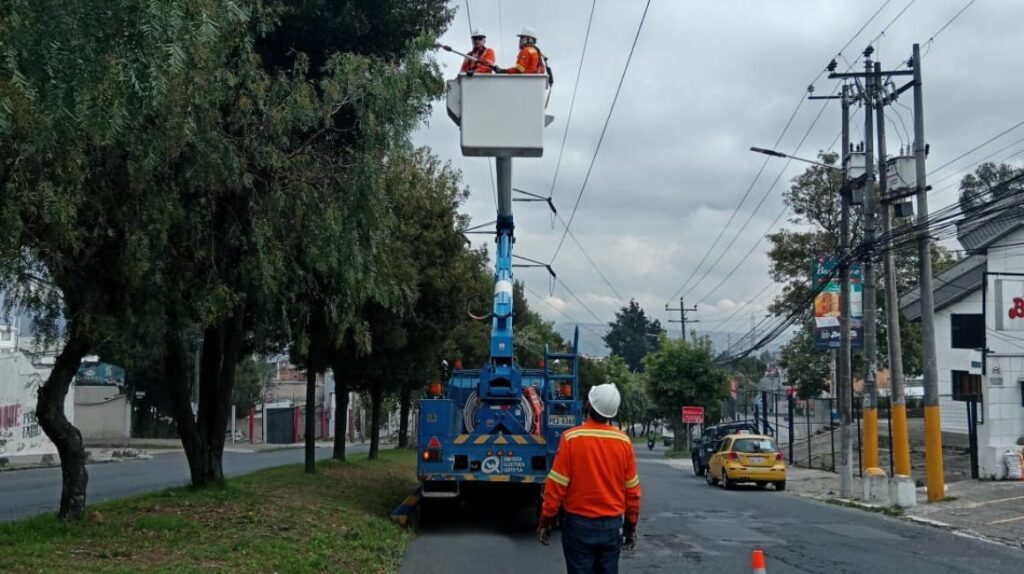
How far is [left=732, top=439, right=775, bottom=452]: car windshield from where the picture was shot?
2744 cm

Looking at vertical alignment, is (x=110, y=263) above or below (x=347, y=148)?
below

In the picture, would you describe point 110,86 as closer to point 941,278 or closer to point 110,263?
point 110,263

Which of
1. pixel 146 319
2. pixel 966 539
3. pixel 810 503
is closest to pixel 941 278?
pixel 810 503

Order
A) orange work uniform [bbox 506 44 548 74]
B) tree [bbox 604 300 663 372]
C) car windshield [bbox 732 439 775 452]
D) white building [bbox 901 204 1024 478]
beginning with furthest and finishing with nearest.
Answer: tree [bbox 604 300 663 372] < car windshield [bbox 732 439 775 452] < white building [bbox 901 204 1024 478] < orange work uniform [bbox 506 44 548 74]

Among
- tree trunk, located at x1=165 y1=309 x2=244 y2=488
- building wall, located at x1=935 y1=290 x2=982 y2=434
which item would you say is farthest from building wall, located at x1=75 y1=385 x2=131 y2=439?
tree trunk, located at x1=165 y1=309 x2=244 y2=488

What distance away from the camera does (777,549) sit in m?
13.5

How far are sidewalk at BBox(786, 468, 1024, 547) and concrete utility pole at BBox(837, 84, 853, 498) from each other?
2.43 feet

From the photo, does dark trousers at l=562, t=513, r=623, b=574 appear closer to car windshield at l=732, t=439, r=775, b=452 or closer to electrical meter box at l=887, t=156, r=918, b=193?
electrical meter box at l=887, t=156, r=918, b=193

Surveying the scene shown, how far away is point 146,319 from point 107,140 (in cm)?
406

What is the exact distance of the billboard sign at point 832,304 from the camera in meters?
25.2

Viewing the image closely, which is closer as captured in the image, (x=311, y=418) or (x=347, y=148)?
(x=347, y=148)

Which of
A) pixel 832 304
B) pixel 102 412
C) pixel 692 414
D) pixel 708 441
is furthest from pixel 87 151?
pixel 102 412

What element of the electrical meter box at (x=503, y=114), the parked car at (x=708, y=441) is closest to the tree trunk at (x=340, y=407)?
the electrical meter box at (x=503, y=114)

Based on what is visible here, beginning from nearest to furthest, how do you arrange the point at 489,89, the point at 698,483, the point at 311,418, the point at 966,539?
the point at 489,89 < the point at 966,539 < the point at 311,418 < the point at 698,483
